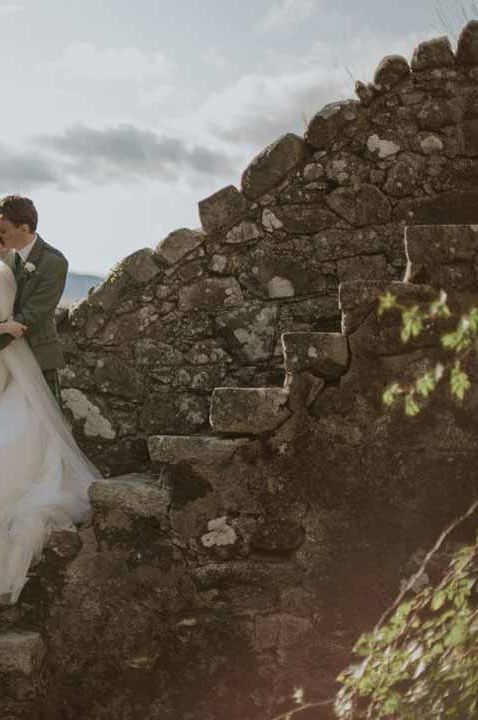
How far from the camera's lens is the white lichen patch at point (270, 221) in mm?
6141

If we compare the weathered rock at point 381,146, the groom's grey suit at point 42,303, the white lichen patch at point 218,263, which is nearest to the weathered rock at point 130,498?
the groom's grey suit at point 42,303

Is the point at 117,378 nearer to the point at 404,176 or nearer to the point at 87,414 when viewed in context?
the point at 87,414

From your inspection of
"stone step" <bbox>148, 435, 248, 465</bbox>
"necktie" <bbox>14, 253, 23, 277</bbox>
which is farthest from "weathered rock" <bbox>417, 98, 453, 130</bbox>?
"stone step" <bbox>148, 435, 248, 465</bbox>

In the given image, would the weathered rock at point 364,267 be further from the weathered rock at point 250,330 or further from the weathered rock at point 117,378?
the weathered rock at point 117,378

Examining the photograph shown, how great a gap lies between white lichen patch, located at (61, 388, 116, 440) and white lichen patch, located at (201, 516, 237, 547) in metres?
1.63

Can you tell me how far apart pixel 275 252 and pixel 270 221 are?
181mm

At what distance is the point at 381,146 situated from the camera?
6.16 meters

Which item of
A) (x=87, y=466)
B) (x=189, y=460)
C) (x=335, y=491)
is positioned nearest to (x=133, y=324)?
(x=87, y=466)

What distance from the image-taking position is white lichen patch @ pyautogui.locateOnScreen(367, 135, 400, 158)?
20.2ft

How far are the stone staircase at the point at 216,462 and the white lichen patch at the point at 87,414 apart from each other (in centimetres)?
115

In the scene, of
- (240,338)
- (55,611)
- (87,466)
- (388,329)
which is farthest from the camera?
(240,338)

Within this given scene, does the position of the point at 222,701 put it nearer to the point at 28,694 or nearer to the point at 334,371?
the point at 28,694

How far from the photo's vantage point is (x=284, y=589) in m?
4.61

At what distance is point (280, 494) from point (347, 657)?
75cm
